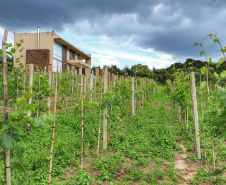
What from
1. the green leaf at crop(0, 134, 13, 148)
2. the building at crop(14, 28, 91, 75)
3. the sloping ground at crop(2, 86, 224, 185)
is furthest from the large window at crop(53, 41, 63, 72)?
the green leaf at crop(0, 134, 13, 148)

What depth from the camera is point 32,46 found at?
25.7 m

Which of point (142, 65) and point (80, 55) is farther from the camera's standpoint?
point (142, 65)

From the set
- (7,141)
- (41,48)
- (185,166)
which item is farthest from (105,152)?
(41,48)

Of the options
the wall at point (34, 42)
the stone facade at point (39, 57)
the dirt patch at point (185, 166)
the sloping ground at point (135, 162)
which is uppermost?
the wall at point (34, 42)

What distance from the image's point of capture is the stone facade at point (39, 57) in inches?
952

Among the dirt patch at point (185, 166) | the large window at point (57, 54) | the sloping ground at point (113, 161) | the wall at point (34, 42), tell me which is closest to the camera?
the sloping ground at point (113, 161)

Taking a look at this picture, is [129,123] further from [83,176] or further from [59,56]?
[59,56]

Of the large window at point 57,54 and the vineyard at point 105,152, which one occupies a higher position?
the large window at point 57,54

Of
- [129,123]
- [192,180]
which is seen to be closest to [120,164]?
[192,180]

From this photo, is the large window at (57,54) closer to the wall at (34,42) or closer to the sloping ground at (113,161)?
the wall at (34,42)

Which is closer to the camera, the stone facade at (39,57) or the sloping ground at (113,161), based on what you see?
the sloping ground at (113,161)

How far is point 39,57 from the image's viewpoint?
24.5 metres

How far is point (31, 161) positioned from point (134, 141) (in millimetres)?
3101

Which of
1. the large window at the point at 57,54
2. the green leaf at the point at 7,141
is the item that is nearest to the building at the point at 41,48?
the large window at the point at 57,54
